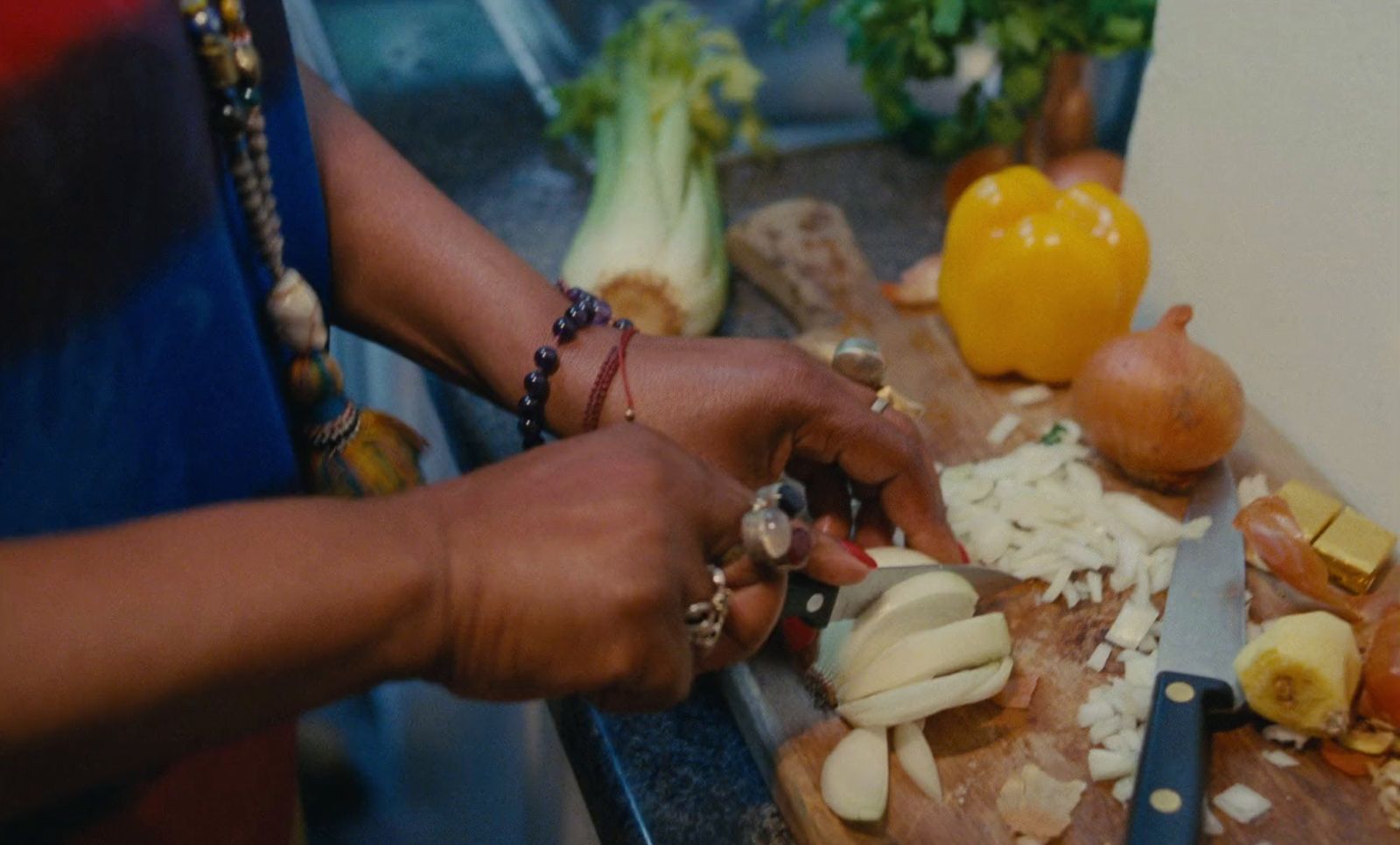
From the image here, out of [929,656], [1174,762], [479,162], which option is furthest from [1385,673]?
[479,162]

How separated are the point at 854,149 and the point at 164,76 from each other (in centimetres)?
117

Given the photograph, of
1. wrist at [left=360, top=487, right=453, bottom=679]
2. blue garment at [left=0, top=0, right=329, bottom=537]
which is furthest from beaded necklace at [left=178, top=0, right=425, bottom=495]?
wrist at [left=360, top=487, right=453, bottom=679]

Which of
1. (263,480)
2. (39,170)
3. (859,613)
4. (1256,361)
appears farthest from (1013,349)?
(39,170)

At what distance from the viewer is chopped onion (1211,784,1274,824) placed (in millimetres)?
754

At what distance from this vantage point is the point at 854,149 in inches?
64.4

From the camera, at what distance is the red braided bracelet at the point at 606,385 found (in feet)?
2.75

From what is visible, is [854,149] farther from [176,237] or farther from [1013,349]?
[176,237]

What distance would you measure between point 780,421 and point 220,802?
0.45 metres

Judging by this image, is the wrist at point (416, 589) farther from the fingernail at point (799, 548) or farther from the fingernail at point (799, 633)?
the fingernail at point (799, 633)

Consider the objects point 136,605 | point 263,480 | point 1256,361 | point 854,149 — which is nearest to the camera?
point 136,605

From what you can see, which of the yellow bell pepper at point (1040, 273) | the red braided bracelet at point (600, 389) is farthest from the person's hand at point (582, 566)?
the yellow bell pepper at point (1040, 273)

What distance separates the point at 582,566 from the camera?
1.83ft

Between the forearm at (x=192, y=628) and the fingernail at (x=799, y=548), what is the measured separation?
21cm

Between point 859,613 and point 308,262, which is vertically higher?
point 308,262
